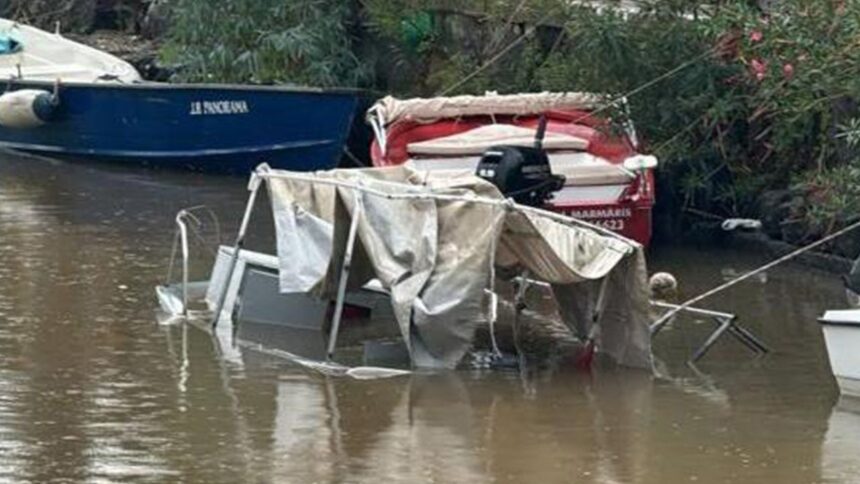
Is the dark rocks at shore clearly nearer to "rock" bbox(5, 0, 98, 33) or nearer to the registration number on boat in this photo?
"rock" bbox(5, 0, 98, 33)

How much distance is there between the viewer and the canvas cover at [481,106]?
20.6 meters

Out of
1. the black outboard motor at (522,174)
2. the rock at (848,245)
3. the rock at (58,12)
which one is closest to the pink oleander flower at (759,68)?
the rock at (848,245)

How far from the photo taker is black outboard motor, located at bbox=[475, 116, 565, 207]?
57.2ft

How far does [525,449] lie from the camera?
38.3ft

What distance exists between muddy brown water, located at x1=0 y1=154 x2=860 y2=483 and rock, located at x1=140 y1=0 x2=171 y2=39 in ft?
49.8

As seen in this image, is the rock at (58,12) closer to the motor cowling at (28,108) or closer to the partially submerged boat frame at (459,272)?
the motor cowling at (28,108)

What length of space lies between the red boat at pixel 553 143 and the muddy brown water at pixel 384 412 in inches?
82.7

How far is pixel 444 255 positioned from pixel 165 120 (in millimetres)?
13363

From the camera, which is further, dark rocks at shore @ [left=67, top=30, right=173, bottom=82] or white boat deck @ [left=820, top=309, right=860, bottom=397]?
dark rocks at shore @ [left=67, top=30, right=173, bottom=82]

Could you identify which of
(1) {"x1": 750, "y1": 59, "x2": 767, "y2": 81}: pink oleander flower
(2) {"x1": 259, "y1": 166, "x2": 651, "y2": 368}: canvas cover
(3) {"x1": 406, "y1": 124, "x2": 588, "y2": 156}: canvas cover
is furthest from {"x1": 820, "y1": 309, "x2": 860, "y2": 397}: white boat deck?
(3) {"x1": 406, "y1": 124, "x2": 588, "y2": 156}: canvas cover

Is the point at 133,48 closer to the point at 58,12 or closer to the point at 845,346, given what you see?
the point at 58,12

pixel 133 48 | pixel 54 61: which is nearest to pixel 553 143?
pixel 54 61

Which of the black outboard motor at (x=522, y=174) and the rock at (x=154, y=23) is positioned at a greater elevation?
the rock at (x=154, y=23)

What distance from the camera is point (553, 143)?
19.5 metres
